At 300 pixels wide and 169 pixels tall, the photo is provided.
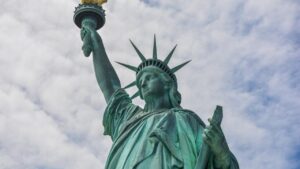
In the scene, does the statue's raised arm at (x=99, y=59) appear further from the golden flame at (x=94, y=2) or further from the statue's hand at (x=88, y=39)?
the golden flame at (x=94, y=2)

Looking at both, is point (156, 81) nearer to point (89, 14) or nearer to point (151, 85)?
point (151, 85)

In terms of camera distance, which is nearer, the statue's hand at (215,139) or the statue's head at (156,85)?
the statue's hand at (215,139)

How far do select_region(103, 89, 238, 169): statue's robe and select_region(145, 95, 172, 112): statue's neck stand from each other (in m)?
0.14

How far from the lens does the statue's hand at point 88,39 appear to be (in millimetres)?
12352

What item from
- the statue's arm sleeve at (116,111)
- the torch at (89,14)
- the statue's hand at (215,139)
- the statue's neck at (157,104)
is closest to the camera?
the statue's hand at (215,139)

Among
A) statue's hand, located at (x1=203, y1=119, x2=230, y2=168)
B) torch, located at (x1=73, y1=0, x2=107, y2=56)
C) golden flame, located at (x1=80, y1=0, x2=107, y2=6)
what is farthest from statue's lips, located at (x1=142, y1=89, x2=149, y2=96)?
golden flame, located at (x1=80, y1=0, x2=107, y2=6)

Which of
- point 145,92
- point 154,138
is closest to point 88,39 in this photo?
point 145,92

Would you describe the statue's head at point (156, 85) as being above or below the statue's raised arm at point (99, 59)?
below

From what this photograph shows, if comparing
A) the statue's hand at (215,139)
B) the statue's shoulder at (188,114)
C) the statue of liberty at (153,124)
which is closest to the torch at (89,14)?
the statue of liberty at (153,124)

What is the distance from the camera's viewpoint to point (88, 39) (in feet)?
40.7

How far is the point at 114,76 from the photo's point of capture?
12117 mm

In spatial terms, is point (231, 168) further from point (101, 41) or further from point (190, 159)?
point (101, 41)

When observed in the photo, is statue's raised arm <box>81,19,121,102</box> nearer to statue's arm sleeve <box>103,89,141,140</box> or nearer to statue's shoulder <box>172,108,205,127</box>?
statue's arm sleeve <box>103,89,141,140</box>

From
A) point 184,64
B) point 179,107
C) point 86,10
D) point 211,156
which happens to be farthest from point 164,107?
point 86,10
